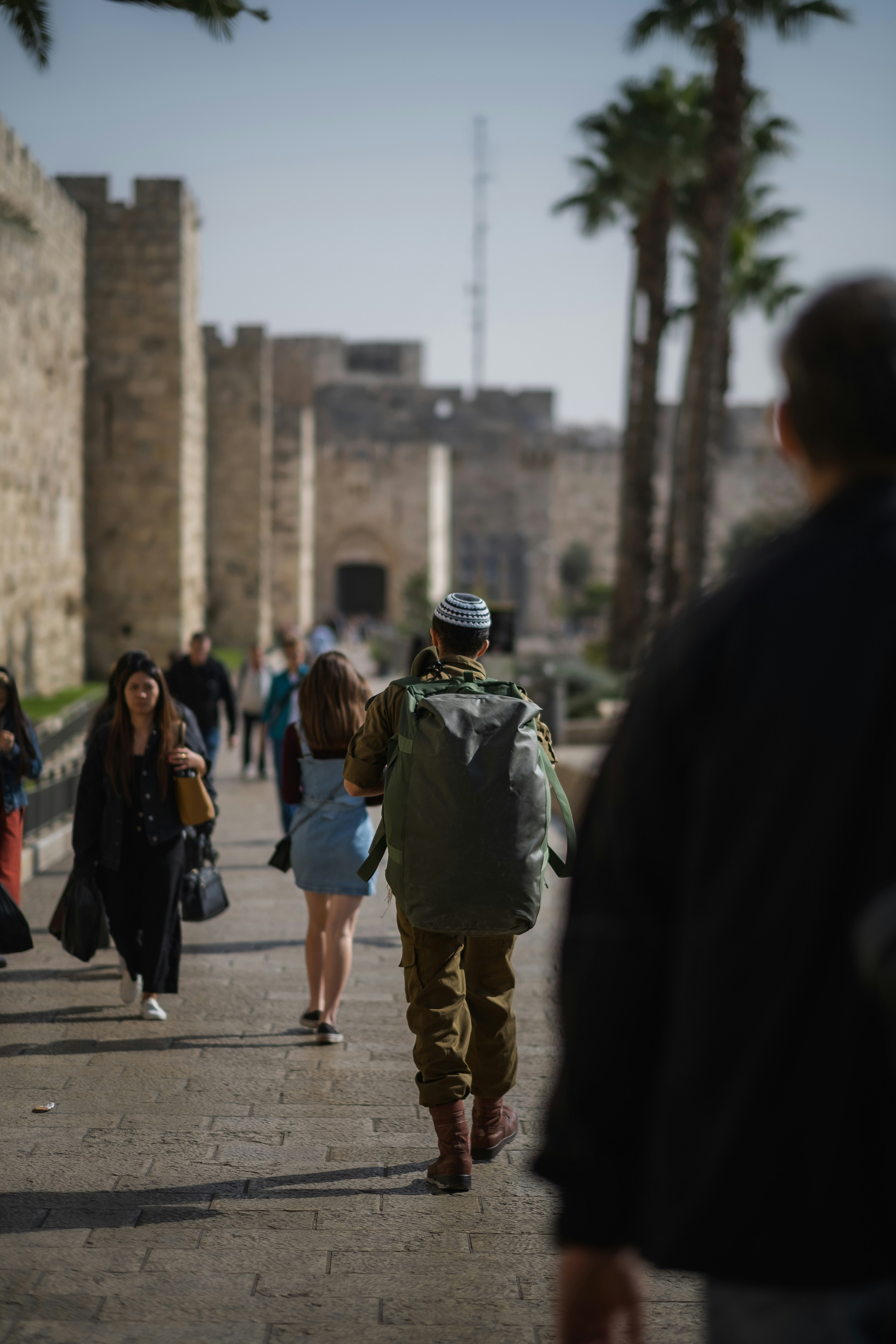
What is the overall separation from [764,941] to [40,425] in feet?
54.3

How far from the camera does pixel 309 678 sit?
5379 mm

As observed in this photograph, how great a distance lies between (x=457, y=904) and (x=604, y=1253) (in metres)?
2.29

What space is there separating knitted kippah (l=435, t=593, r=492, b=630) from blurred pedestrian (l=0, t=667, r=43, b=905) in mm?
2747

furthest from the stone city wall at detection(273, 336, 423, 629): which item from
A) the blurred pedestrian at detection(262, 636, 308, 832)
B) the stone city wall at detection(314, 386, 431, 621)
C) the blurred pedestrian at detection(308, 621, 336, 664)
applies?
the blurred pedestrian at detection(262, 636, 308, 832)

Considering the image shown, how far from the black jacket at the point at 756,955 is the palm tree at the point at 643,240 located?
2119cm

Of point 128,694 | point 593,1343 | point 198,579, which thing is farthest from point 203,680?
point 198,579

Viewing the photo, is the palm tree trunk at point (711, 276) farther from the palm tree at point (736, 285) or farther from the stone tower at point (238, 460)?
the stone tower at point (238, 460)

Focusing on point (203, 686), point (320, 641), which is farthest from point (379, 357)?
point (203, 686)

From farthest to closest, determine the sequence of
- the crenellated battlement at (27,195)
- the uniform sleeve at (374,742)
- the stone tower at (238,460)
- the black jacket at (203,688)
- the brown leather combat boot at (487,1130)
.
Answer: the stone tower at (238,460), the crenellated battlement at (27,195), the black jacket at (203,688), the brown leather combat boot at (487,1130), the uniform sleeve at (374,742)

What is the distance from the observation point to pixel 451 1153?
12.7 feet

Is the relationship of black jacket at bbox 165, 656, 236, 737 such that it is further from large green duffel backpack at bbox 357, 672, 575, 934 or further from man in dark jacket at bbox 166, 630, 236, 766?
large green duffel backpack at bbox 357, 672, 575, 934

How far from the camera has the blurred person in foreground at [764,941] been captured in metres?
1.37

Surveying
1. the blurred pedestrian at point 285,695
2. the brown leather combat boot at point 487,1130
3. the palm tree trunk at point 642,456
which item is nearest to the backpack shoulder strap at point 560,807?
the brown leather combat boot at point 487,1130

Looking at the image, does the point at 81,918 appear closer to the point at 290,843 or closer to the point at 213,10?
the point at 290,843
